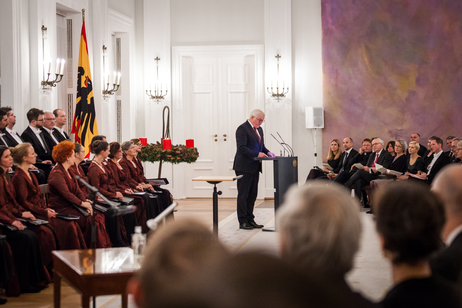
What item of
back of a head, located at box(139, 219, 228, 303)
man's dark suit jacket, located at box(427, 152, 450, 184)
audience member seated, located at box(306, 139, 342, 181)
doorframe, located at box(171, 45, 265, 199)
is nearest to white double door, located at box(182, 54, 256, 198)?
doorframe, located at box(171, 45, 265, 199)

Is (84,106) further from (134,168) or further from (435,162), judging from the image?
(435,162)

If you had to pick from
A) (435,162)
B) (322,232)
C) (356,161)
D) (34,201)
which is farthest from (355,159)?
(322,232)

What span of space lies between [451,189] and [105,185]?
479 centimetres

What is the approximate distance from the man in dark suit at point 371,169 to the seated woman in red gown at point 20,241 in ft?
21.4

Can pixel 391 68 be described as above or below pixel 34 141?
above

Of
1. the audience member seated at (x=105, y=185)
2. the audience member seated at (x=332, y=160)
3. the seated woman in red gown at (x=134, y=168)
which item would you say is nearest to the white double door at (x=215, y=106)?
the audience member seated at (x=332, y=160)

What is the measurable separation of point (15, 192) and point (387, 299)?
4136 mm

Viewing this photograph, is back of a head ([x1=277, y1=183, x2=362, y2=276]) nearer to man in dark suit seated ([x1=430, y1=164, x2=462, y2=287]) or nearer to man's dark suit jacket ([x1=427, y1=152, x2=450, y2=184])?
man in dark suit seated ([x1=430, y1=164, x2=462, y2=287])

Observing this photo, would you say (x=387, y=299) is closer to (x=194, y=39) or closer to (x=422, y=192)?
(x=422, y=192)

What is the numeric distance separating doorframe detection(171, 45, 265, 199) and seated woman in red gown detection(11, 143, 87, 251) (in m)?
5.97

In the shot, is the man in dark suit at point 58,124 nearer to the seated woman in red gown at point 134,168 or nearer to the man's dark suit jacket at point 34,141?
the man's dark suit jacket at point 34,141

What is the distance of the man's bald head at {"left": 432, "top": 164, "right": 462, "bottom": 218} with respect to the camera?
2.17 meters

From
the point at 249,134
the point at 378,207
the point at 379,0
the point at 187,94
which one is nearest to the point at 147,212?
the point at 249,134

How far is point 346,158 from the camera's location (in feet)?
33.4
